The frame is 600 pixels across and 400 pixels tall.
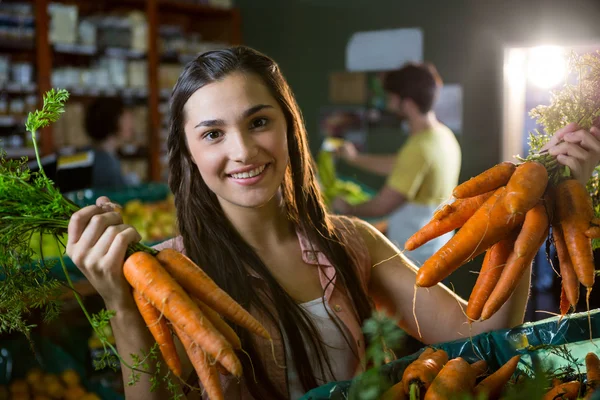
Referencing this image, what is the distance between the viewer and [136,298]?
1163 millimetres

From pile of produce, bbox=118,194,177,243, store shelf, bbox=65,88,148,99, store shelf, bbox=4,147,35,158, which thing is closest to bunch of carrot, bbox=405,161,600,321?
pile of produce, bbox=118,194,177,243

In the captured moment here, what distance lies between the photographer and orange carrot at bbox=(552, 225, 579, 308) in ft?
4.17

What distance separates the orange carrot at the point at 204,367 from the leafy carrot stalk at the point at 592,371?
2.19ft

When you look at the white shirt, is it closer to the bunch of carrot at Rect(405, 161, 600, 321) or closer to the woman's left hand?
the bunch of carrot at Rect(405, 161, 600, 321)

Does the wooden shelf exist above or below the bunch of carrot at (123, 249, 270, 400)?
above

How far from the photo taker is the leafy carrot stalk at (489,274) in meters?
1.33

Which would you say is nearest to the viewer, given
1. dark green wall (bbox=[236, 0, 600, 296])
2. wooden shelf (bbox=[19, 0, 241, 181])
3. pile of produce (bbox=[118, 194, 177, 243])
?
pile of produce (bbox=[118, 194, 177, 243])

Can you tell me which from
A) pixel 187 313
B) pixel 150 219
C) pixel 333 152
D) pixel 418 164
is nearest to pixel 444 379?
pixel 187 313

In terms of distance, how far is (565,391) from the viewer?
119cm

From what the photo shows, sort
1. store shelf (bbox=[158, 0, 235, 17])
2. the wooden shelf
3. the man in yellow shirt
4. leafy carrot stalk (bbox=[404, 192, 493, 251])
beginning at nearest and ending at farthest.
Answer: leafy carrot stalk (bbox=[404, 192, 493, 251]) → the man in yellow shirt → the wooden shelf → store shelf (bbox=[158, 0, 235, 17])

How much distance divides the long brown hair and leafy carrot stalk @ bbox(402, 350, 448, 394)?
315mm

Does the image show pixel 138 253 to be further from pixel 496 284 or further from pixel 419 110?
pixel 419 110

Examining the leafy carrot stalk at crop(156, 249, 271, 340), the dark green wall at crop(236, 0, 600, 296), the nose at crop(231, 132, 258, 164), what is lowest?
the leafy carrot stalk at crop(156, 249, 271, 340)

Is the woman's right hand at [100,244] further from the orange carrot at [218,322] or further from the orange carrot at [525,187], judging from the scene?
the orange carrot at [525,187]
